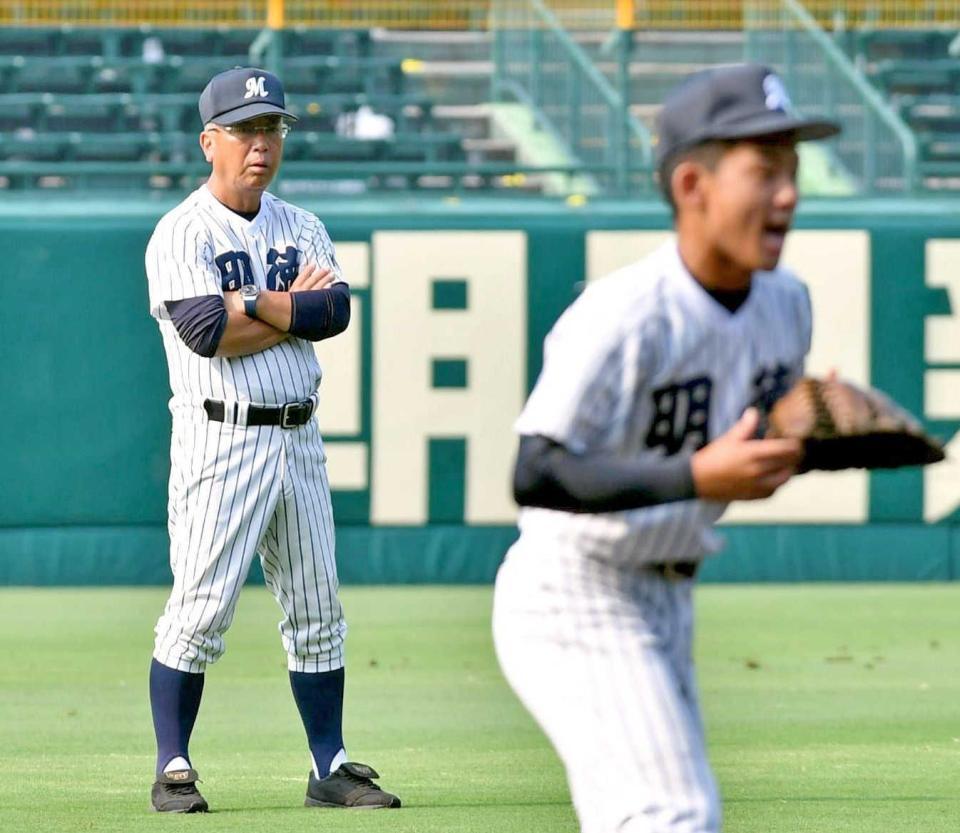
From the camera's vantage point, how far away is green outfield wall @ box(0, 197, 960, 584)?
38.8ft

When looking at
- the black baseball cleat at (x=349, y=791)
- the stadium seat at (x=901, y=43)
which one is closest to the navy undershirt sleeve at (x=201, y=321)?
the black baseball cleat at (x=349, y=791)

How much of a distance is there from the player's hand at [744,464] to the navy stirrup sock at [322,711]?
119 inches

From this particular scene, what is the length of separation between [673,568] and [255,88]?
304 cm

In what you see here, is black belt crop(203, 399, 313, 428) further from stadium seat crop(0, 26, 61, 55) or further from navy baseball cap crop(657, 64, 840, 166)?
stadium seat crop(0, 26, 61, 55)

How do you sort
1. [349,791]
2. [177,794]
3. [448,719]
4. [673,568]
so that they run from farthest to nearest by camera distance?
[448,719] < [349,791] < [177,794] < [673,568]

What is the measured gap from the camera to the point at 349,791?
19.4 feet

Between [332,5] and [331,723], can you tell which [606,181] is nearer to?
[332,5]

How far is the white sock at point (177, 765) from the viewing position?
5863 mm

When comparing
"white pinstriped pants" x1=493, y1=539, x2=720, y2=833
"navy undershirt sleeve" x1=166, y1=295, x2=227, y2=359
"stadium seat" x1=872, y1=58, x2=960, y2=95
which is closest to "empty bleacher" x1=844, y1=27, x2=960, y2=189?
"stadium seat" x1=872, y1=58, x2=960, y2=95

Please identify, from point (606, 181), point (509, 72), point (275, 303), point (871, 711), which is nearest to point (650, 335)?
point (275, 303)

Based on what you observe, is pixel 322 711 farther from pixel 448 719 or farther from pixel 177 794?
pixel 448 719

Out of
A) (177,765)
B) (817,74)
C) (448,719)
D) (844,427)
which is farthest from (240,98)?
(817,74)

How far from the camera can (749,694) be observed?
27.2ft

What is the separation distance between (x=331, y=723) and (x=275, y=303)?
4.10ft
